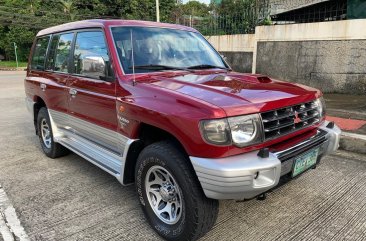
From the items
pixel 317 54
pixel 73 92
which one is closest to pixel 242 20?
pixel 317 54

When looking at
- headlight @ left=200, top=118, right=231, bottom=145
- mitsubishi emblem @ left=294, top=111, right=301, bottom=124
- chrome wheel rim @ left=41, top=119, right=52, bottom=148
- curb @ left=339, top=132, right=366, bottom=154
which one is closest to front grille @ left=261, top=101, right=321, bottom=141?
mitsubishi emblem @ left=294, top=111, right=301, bottom=124

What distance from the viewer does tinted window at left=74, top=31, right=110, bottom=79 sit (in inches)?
140

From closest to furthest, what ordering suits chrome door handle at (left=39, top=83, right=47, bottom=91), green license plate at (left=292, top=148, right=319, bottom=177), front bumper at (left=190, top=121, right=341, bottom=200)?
1. front bumper at (left=190, top=121, right=341, bottom=200)
2. green license plate at (left=292, top=148, right=319, bottom=177)
3. chrome door handle at (left=39, top=83, right=47, bottom=91)

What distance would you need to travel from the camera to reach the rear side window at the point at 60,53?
14.8ft

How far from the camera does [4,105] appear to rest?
1063 centimetres

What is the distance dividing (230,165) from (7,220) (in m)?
2.38

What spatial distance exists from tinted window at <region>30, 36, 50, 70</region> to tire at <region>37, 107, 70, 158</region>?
28.8 inches

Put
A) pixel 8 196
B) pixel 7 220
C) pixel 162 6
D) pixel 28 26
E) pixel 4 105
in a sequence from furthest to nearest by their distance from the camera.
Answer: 1. pixel 162 6
2. pixel 28 26
3. pixel 4 105
4. pixel 8 196
5. pixel 7 220

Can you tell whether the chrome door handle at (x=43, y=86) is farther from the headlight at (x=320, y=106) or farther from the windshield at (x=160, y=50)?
the headlight at (x=320, y=106)

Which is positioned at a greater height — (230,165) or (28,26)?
(28,26)

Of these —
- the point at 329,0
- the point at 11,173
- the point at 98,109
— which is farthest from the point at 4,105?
the point at 329,0

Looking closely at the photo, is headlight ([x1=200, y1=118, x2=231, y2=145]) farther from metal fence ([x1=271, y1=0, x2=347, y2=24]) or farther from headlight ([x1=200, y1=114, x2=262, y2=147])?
metal fence ([x1=271, y1=0, x2=347, y2=24])

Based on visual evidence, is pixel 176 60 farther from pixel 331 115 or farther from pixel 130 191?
pixel 331 115

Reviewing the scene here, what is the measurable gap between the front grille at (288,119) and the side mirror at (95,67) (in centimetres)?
173
